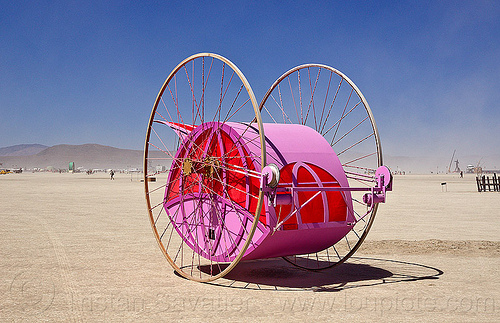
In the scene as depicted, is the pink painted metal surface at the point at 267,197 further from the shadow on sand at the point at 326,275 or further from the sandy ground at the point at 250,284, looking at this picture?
the sandy ground at the point at 250,284

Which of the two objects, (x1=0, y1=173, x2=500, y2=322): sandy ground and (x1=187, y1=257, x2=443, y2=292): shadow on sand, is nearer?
(x1=0, y1=173, x2=500, y2=322): sandy ground

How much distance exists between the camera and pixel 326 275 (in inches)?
455

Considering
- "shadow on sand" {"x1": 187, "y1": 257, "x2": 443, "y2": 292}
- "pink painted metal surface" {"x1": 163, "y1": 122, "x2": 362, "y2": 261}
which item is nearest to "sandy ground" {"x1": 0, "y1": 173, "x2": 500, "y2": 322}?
"shadow on sand" {"x1": 187, "y1": 257, "x2": 443, "y2": 292}

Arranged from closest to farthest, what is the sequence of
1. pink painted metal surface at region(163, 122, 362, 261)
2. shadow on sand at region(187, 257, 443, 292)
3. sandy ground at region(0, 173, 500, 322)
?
sandy ground at region(0, 173, 500, 322) < pink painted metal surface at region(163, 122, 362, 261) < shadow on sand at region(187, 257, 443, 292)

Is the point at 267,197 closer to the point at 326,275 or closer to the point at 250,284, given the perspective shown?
the point at 250,284

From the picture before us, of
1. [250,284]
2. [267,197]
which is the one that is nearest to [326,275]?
[250,284]

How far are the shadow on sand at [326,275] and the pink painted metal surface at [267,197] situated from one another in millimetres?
608

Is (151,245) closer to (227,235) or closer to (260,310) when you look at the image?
(227,235)

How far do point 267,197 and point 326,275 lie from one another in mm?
3172

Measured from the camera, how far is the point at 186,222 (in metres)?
12.0

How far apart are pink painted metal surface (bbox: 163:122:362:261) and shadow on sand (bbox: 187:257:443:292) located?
608 mm

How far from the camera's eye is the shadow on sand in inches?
408

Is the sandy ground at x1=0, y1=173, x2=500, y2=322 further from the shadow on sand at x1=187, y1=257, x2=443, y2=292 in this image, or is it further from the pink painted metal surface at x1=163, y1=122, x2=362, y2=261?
the pink painted metal surface at x1=163, y1=122, x2=362, y2=261

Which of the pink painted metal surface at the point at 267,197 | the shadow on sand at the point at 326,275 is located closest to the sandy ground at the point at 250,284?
the shadow on sand at the point at 326,275
